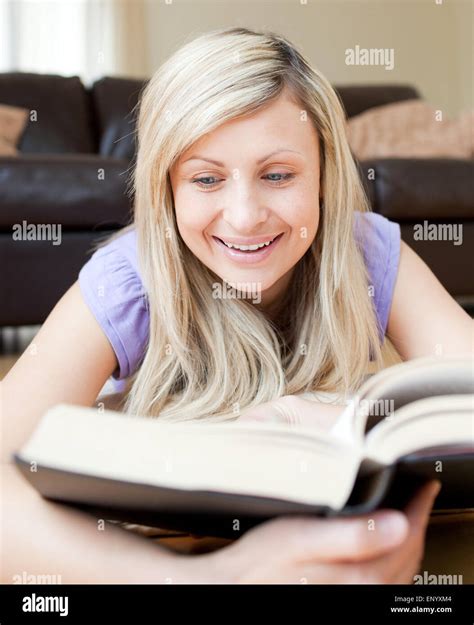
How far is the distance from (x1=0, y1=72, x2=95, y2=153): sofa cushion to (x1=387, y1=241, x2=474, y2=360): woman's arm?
6.39 ft

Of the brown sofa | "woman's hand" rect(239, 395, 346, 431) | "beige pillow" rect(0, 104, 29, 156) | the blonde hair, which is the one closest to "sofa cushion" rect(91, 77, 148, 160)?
the brown sofa

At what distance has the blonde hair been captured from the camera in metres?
0.91

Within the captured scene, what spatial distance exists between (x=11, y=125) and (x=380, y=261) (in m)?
1.92

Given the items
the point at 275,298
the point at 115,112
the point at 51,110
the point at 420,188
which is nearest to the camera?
the point at 275,298

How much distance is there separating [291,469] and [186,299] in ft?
1.82

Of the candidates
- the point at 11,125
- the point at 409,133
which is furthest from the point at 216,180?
the point at 409,133

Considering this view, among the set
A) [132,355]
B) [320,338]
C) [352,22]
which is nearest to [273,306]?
[320,338]

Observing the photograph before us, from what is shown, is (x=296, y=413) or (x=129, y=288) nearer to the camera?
(x=296, y=413)

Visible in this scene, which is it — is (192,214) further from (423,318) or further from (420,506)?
(420,506)

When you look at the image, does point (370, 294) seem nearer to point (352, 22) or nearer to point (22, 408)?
point (22, 408)

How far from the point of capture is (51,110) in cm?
287

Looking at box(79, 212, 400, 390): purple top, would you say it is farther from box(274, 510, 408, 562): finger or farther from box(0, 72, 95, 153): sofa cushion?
box(0, 72, 95, 153): sofa cushion

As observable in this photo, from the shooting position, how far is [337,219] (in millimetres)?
1034

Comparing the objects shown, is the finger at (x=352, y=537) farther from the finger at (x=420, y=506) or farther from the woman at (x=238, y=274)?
the woman at (x=238, y=274)
